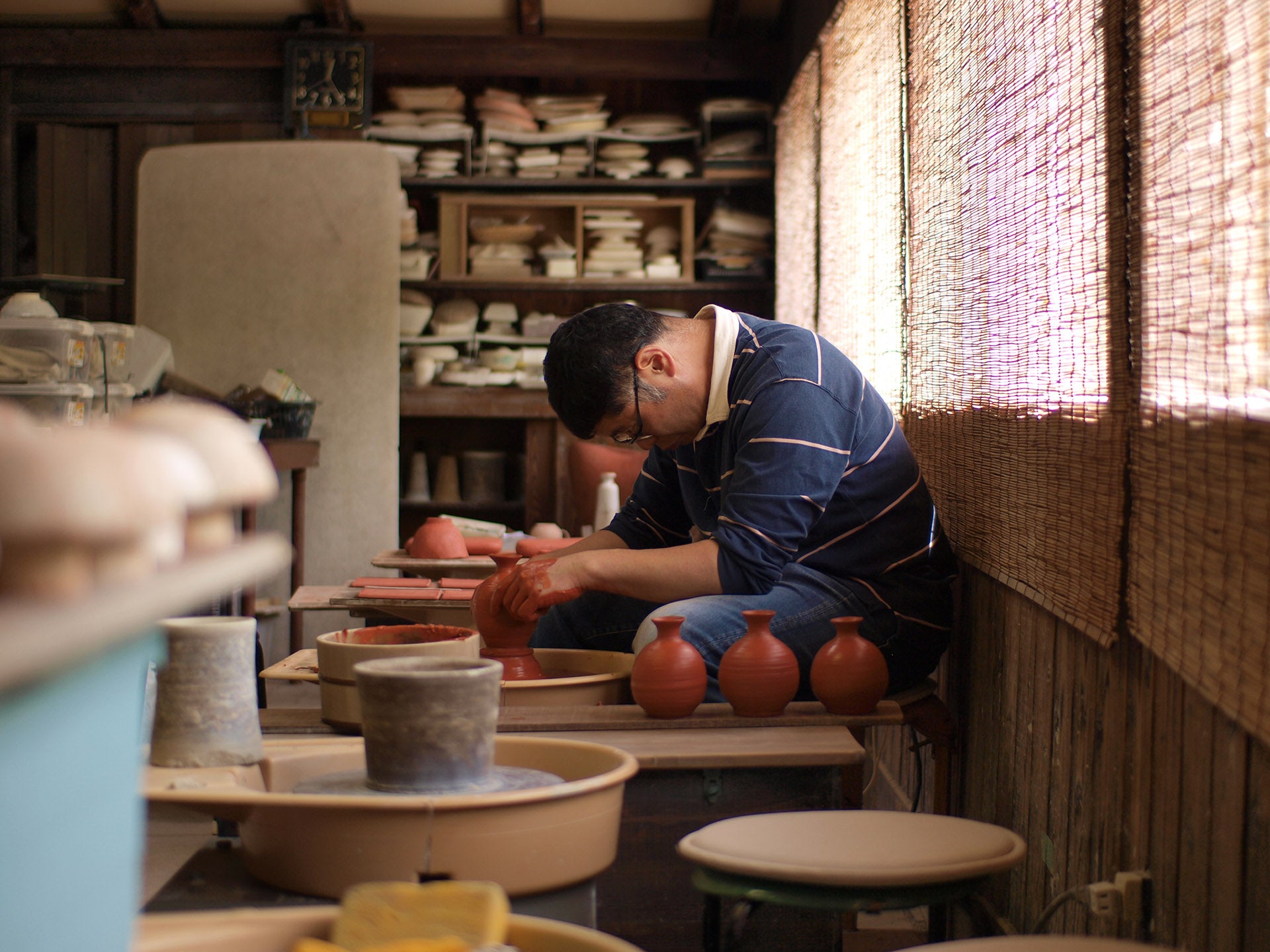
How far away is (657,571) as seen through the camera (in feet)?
7.11

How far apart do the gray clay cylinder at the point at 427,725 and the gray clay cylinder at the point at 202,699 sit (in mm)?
198

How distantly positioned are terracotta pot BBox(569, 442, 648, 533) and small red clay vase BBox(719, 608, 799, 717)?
3095 millimetres

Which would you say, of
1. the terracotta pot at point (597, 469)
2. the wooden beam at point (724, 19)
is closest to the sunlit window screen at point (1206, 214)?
the terracotta pot at point (597, 469)

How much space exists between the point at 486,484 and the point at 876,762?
308 cm

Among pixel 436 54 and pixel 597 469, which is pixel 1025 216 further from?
pixel 436 54

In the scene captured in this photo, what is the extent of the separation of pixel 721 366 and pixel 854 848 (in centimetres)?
121

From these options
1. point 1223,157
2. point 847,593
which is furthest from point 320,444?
point 1223,157

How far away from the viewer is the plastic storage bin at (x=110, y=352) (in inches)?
150

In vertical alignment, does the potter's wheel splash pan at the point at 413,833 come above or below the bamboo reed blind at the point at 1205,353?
below

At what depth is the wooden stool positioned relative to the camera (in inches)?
50.8

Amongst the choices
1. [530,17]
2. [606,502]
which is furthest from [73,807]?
[530,17]

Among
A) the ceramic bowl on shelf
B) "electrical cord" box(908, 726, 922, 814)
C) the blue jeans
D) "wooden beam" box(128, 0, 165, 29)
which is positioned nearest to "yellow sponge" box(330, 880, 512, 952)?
the blue jeans

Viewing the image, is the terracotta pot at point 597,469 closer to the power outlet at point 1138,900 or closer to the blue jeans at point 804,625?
the blue jeans at point 804,625

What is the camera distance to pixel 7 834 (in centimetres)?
67
